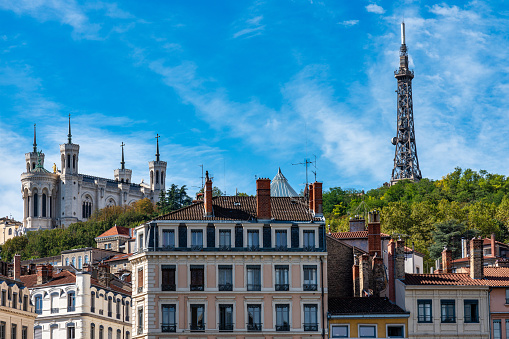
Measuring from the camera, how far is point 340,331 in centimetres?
6712

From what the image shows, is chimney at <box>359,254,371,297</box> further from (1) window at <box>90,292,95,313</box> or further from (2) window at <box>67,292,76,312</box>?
(2) window at <box>67,292,76,312</box>

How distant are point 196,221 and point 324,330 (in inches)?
395

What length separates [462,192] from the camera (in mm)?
172750

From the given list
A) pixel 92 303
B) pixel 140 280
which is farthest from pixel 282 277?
pixel 92 303

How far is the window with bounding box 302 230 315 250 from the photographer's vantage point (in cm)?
6850

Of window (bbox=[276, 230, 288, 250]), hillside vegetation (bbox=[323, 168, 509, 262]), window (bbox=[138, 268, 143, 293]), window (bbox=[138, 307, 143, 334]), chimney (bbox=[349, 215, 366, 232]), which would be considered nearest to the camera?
window (bbox=[138, 307, 143, 334])

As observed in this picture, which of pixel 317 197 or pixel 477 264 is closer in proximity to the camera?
pixel 477 264

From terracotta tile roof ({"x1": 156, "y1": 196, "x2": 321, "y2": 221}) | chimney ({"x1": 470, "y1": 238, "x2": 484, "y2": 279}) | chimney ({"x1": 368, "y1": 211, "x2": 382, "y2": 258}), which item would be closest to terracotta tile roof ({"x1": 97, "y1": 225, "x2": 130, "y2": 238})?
chimney ({"x1": 368, "y1": 211, "x2": 382, "y2": 258})

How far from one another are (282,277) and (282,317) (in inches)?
94.8

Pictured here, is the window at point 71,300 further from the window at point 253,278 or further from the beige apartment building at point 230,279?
the window at point 253,278

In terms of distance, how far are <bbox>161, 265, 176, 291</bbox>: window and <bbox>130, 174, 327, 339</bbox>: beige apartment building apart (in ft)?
0.20

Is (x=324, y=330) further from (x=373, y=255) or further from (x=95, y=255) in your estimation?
(x=95, y=255)

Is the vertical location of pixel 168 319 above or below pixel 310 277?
below

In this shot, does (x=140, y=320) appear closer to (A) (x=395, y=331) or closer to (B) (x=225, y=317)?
(B) (x=225, y=317)
